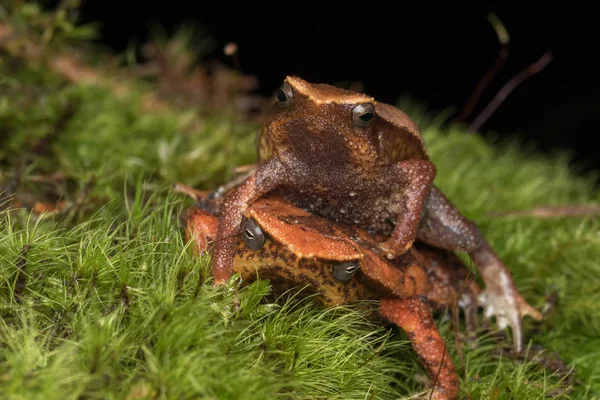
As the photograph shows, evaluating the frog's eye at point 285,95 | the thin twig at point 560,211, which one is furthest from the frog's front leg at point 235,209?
the thin twig at point 560,211

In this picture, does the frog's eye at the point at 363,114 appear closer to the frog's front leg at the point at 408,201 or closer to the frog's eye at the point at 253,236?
the frog's front leg at the point at 408,201

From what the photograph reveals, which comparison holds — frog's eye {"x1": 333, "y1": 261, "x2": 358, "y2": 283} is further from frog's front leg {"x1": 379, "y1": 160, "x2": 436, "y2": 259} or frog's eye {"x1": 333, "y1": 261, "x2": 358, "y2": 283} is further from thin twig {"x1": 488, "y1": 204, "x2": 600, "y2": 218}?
thin twig {"x1": 488, "y1": 204, "x2": 600, "y2": 218}

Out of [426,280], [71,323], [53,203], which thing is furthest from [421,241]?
[53,203]

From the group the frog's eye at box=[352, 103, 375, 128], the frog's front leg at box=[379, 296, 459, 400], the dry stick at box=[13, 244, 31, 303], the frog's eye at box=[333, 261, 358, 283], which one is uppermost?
the frog's eye at box=[352, 103, 375, 128]

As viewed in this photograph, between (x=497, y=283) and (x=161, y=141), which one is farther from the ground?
(x=497, y=283)

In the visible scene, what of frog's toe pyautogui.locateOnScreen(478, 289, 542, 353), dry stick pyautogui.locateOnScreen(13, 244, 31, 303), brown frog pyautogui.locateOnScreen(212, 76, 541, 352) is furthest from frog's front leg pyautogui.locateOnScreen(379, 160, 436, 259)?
dry stick pyautogui.locateOnScreen(13, 244, 31, 303)

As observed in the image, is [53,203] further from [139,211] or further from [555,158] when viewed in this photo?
[555,158]
